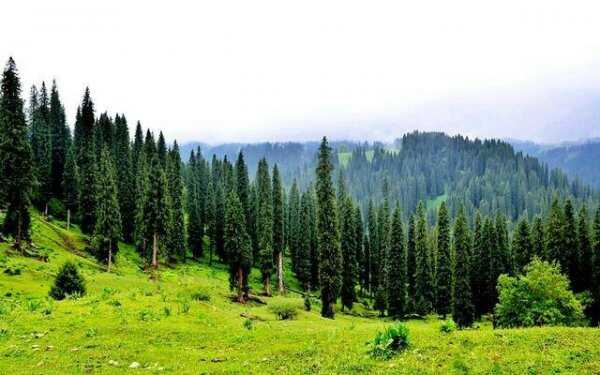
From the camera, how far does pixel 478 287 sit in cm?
7925

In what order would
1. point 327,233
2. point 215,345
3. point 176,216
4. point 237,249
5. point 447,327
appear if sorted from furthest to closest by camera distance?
point 176,216 < point 237,249 < point 327,233 < point 215,345 < point 447,327

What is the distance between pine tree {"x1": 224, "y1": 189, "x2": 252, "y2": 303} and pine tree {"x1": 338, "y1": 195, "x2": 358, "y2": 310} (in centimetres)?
2321

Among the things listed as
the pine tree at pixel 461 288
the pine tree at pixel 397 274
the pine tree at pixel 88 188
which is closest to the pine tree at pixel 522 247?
the pine tree at pixel 461 288

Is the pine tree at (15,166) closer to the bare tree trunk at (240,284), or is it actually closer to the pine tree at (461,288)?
the bare tree trunk at (240,284)

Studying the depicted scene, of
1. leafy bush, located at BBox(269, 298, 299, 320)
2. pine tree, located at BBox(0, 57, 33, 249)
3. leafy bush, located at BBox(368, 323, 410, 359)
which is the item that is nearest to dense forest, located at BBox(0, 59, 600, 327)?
pine tree, located at BBox(0, 57, 33, 249)

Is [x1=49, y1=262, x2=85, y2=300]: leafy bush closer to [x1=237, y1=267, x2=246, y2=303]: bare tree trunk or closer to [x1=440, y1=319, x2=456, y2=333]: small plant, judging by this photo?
[x1=440, y1=319, x2=456, y2=333]: small plant

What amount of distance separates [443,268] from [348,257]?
17236mm

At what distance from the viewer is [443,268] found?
83.6m

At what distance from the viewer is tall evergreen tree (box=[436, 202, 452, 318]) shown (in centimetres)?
8244

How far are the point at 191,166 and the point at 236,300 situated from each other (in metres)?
82.1

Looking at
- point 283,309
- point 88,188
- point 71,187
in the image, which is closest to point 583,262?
point 283,309

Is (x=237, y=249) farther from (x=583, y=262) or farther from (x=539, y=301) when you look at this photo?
(x=583, y=262)

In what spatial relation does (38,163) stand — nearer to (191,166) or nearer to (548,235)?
(191,166)

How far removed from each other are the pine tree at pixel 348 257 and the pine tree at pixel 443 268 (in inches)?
599
